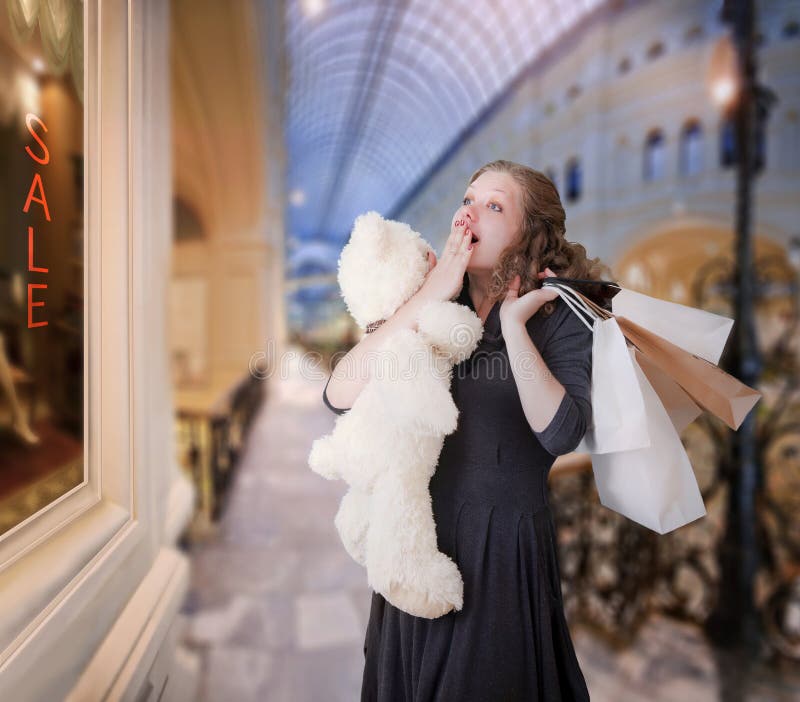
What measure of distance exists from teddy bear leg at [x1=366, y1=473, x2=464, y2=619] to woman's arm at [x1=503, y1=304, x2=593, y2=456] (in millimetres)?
234

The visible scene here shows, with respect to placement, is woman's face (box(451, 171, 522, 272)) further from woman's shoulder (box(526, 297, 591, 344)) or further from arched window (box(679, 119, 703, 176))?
arched window (box(679, 119, 703, 176))

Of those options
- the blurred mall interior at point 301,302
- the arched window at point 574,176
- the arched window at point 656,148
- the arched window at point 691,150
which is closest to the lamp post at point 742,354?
the blurred mall interior at point 301,302

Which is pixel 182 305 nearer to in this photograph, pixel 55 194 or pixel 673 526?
pixel 55 194

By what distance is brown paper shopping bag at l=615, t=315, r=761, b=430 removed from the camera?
821 mm

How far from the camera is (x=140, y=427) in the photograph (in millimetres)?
1363

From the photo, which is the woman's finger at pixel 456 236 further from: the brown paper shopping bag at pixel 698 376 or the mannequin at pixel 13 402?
the mannequin at pixel 13 402

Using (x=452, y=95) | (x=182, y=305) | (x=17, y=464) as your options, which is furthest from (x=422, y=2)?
(x=182, y=305)

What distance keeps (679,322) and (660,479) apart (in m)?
0.27

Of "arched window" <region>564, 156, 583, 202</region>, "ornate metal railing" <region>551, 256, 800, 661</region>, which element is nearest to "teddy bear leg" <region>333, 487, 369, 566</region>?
"arched window" <region>564, 156, 583, 202</region>

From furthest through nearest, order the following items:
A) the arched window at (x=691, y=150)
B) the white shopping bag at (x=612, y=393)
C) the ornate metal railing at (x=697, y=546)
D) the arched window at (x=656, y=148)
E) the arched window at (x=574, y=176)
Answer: the arched window at (x=691, y=150)
the arched window at (x=656, y=148)
the ornate metal railing at (x=697, y=546)
the arched window at (x=574, y=176)
the white shopping bag at (x=612, y=393)

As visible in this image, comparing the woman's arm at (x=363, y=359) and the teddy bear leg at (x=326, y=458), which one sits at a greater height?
the woman's arm at (x=363, y=359)

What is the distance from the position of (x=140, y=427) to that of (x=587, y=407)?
1173 mm

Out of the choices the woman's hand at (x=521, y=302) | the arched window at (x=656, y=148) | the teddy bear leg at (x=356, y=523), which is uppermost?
the arched window at (x=656, y=148)

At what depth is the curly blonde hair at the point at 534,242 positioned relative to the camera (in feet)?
2.74
